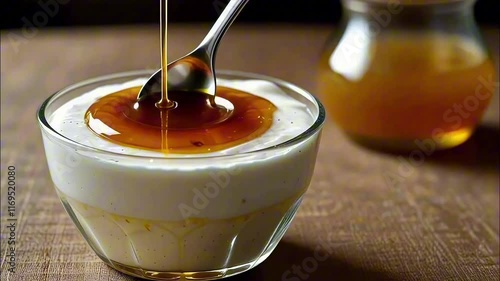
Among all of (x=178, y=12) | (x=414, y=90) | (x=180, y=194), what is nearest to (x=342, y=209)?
(x=414, y=90)

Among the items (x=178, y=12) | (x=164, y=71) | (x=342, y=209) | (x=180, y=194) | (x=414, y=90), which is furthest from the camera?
(x=178, y=12)

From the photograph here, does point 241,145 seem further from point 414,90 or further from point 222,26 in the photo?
point 414,90

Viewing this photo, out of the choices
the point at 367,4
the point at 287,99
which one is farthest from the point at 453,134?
the point at 287,99

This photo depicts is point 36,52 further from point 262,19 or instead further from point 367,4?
point 262,19

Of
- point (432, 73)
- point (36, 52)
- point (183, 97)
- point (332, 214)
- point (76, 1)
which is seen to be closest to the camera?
point (183, 97)

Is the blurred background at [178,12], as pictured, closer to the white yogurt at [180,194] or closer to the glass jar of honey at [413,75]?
the glass jar of honey at [413,75]

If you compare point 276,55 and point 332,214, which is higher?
point 332,214
